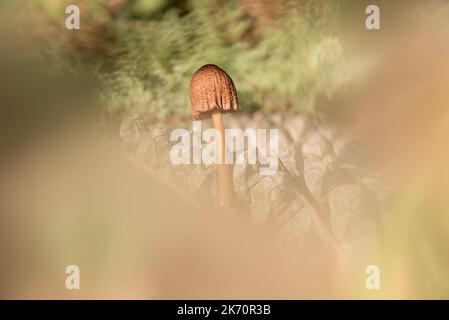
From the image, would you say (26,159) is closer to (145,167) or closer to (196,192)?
(145,167)

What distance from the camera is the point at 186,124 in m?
2.46

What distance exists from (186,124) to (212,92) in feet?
1.23

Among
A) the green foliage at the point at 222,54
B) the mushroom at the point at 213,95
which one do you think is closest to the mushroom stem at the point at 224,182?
the mushroom at the point at 213,95

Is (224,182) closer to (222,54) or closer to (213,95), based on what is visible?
(213,95)

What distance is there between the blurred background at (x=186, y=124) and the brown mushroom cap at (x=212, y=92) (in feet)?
0.93

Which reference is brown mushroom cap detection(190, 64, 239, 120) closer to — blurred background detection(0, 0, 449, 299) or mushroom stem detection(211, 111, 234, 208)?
mushroom stem detection(211, 111, 234, 208)

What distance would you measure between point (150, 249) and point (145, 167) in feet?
1.35

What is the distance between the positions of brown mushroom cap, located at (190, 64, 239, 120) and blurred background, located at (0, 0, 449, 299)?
28 centimetres

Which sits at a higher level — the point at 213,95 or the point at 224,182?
the point at 213,95

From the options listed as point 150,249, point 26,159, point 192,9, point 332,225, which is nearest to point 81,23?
point 192,9

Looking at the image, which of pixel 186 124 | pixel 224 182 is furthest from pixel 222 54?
pixel 224 182

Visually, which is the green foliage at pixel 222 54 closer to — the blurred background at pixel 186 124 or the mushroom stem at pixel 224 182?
the blurred background at pixel 186 124

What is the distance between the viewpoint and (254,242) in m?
2.30
